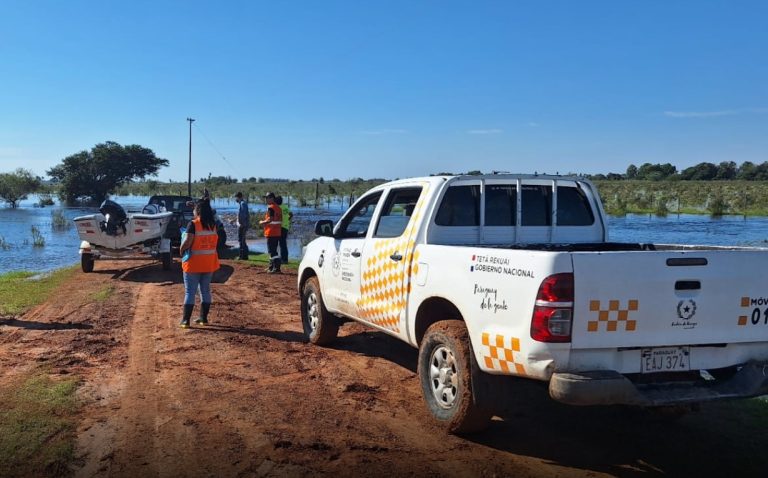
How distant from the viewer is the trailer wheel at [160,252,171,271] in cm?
1561

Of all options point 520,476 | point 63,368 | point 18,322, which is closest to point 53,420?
point 63,368

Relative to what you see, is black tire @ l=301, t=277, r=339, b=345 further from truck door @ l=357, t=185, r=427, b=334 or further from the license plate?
the license plate

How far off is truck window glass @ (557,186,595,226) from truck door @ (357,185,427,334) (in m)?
1.39

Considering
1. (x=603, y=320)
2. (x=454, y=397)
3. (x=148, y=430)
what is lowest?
(x=148, y=430)

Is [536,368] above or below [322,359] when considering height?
above

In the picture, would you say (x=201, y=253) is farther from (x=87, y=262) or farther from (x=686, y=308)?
(x=87, y=262)

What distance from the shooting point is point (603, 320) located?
414 centimetres

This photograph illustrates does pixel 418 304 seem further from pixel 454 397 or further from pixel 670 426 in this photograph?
pixel 670 426

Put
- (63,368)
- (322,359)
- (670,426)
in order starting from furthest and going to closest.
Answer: (322,359) < (63,368) < (670,426)

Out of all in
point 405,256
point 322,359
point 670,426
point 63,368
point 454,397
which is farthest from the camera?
point 322,359

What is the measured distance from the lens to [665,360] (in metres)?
4.36

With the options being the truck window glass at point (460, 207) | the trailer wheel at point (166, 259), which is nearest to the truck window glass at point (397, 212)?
the truck window glass at point (460, 207)

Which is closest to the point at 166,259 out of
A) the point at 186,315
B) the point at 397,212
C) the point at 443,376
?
the point at 186,315

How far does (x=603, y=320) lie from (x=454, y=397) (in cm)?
141
